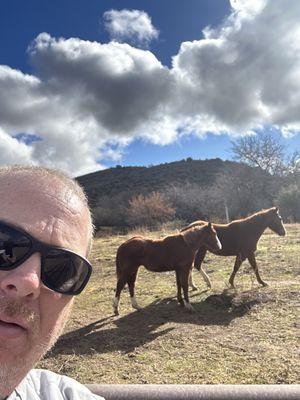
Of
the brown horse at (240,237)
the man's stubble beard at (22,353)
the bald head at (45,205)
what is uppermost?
the bald head at (45,205)

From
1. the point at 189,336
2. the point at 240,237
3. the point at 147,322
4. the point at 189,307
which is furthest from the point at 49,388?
the point at 240,237

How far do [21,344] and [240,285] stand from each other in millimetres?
7917

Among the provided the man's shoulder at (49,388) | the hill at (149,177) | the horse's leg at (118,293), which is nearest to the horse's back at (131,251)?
the horse's leg at (118,293)

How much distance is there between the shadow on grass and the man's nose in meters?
4.49

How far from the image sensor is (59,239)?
1425 millimetres

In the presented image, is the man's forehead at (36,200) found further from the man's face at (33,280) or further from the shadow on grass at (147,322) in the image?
the shadow on grass at (147,322)

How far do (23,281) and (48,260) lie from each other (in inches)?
5.1

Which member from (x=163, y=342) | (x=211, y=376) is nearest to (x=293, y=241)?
(x=163, y=342)

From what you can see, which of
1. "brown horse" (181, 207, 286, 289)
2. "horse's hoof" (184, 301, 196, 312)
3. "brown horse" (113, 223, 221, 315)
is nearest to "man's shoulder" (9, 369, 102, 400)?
"horse's hoof" (184, 301, 196, 312)

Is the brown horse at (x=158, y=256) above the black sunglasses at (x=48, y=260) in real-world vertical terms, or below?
below

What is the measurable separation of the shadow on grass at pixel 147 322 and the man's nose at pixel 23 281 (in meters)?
4.49

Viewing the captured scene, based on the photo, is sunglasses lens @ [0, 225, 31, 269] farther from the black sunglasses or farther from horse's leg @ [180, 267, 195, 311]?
horse's leg @ [180, 267, 195, 311]

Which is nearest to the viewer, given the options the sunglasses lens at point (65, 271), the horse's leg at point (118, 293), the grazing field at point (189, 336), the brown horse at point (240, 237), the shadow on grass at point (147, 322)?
the sunglasses lens at point (65, 271)

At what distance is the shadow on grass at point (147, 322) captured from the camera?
568cm
